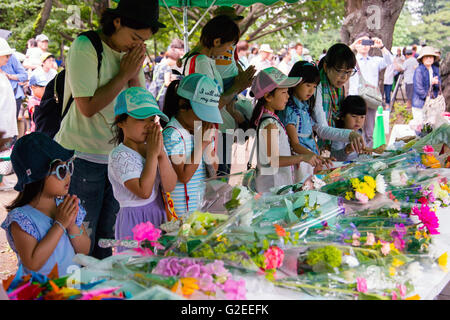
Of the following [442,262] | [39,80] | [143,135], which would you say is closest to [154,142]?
[143,135]

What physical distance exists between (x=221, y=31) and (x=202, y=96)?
1165mm

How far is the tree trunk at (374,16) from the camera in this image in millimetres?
7125

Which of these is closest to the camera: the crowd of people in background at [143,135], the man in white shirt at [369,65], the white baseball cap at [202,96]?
the crowd of people in background at [143,135]

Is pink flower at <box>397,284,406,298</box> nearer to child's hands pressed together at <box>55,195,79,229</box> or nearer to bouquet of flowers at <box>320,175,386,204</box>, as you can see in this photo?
bouquet of flowers at <box>320,175,386,204</box>

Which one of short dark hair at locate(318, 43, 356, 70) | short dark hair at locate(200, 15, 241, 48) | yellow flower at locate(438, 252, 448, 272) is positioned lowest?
yellow flower at locate(438, 252, 448, 272)

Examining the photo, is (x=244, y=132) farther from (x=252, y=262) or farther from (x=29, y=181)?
(x=252, y=262)

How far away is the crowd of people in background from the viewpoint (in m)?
2.18

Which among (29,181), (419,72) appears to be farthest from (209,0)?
(419,72)

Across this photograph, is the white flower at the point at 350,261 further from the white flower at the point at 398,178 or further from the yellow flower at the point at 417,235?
the white flower at the point at 398,178

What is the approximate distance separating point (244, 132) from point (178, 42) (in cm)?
629

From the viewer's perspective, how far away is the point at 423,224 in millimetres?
2275

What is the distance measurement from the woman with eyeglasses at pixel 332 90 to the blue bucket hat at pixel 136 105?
1789mm

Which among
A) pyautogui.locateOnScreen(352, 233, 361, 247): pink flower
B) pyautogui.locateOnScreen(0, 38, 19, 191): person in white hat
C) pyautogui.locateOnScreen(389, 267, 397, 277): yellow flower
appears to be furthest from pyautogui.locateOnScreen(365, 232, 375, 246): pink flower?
pyautogui.locateOnScreen(0, 38, 19, 191): person in white hat

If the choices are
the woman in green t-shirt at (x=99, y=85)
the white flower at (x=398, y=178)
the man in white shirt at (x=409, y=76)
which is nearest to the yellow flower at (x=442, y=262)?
the white flower at (x=398, y=178)
